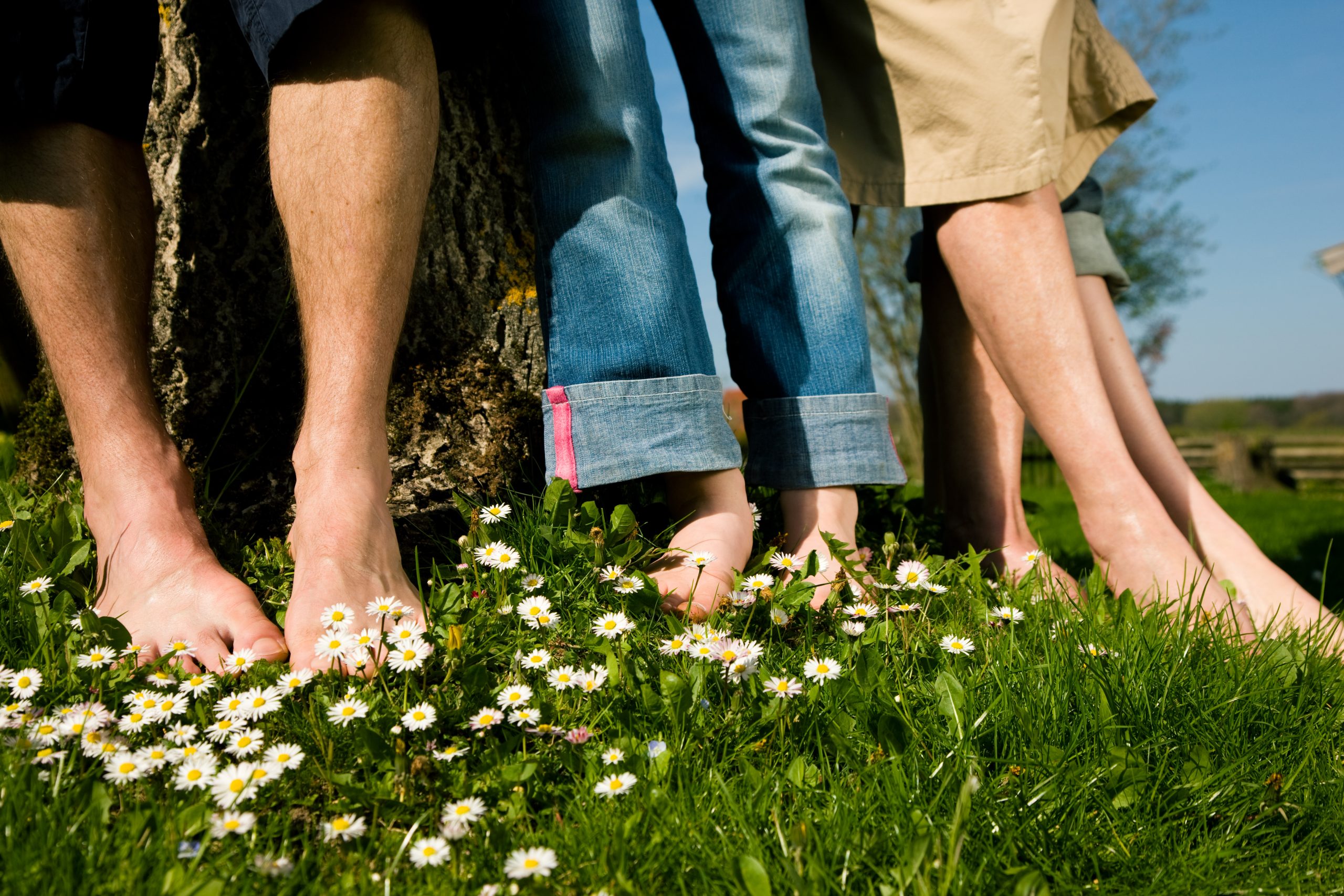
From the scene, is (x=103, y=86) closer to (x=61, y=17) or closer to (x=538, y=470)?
(x=61, y=17)

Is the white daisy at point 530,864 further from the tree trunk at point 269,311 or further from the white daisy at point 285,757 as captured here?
the tree trunk at point 269,311

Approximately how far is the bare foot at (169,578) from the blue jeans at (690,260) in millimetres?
584

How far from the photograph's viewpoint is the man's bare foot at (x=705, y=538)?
1.46m

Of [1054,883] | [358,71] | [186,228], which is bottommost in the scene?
[1054,883]

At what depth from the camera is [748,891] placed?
85cm

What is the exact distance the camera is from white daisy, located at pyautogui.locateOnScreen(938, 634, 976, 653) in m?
1.34

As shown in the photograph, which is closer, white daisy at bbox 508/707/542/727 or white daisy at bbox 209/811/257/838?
white daisy at bbox 209/811/257/838

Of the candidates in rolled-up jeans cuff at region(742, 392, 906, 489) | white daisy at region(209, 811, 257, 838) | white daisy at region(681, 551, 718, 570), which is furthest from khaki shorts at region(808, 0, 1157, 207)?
white daisy at region(209, 811, 257, 838)

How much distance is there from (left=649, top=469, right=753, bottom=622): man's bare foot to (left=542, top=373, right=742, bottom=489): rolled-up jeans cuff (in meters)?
0.06

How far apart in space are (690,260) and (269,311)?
3.25 feet

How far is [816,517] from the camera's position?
1.77 m

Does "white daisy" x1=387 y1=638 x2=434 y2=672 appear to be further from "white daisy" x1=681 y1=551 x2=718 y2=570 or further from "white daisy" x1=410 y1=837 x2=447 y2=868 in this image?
"white daisy" x1=681 y1=551 x2=718 y2=570

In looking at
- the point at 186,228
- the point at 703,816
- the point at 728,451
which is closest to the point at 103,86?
the point at 186,228

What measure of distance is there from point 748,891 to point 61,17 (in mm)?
1637
